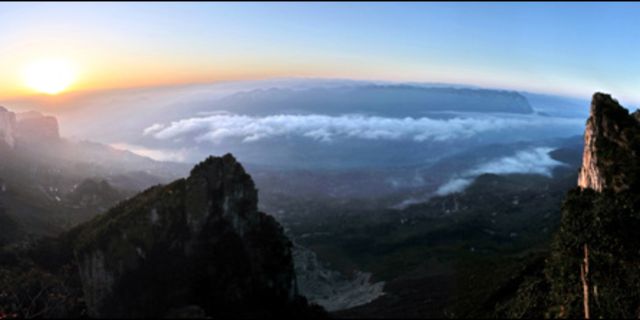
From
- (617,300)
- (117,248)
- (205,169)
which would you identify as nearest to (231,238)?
(205,169)

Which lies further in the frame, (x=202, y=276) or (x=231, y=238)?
(x=231, y=238)

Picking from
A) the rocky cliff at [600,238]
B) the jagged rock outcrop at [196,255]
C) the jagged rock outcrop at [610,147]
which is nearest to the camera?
the rocky cliff at [600,238]

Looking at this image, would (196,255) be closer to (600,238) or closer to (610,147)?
(600,238)

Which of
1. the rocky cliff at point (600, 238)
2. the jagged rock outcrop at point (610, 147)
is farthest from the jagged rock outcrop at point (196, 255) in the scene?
the jagged rock outcrop at point (610, 147)

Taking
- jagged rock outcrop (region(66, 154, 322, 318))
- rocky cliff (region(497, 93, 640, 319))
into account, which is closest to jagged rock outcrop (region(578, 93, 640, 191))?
rocky cliff (region(497, 93, 640, 319))

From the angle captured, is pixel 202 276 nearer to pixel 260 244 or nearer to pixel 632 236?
pixel 260 244

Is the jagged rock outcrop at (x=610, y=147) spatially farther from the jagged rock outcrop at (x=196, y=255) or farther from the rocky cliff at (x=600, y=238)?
the jagged rock outcrop at (x=196, y=255)

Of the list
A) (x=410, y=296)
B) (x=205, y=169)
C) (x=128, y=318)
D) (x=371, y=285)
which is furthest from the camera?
(x=371, y=285)
